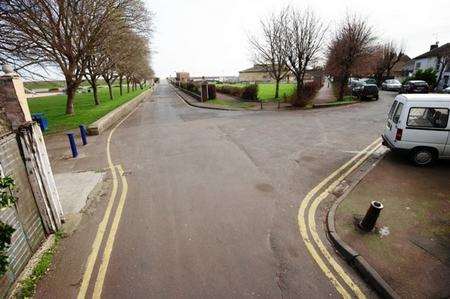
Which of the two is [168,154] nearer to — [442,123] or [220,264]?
[220,264]

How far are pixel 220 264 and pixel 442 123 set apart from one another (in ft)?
25.3

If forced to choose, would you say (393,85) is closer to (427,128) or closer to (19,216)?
(427,128)

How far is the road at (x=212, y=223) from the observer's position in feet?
12.3

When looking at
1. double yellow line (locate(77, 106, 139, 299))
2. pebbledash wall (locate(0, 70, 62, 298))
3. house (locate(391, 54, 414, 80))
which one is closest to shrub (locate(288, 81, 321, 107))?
double yellow line (locate(77, 106, 139, 299))

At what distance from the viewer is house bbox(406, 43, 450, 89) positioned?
115ft

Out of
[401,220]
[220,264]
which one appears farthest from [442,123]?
[220,264]

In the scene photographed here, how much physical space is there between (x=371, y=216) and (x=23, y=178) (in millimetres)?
6153

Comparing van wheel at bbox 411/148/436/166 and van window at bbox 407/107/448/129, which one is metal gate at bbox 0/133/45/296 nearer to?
van window at bbox 407/107/448/129

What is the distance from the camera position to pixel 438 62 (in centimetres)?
3703

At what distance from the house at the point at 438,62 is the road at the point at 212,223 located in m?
34.9

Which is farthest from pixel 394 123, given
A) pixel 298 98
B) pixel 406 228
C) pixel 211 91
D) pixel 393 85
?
pixel 393 85

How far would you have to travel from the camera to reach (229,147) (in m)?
10.5

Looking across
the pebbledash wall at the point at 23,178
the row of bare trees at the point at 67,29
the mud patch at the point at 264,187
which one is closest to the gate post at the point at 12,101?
the pebbledash wall at the point at 23,178

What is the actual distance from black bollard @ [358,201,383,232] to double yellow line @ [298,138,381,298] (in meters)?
0.89
